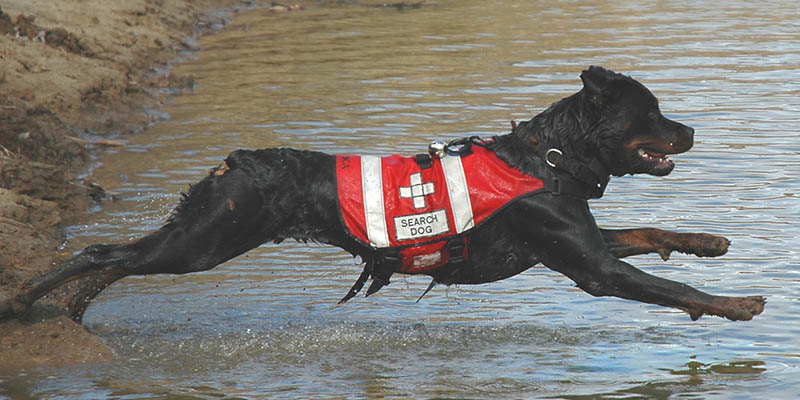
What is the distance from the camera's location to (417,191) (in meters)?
6.01

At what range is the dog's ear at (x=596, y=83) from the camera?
5.76m

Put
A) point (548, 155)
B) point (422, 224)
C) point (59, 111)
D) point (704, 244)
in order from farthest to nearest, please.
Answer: point (59, 111) → point (704, 244) → point (422, 224) → point (548, 155)

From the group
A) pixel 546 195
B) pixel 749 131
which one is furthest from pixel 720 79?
pixel 546 195

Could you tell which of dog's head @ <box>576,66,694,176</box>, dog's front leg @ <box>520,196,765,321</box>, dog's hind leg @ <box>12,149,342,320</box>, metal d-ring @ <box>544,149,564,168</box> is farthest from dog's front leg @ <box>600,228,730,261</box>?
dog's hind leg @ <box>12,149,342,320</box>

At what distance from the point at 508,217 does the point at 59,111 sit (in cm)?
748

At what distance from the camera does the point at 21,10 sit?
14.5m

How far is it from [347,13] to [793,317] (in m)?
16.6

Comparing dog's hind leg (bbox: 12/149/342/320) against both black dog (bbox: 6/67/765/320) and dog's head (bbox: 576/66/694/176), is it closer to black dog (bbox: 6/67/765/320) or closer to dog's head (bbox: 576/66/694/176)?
black dog (bbox: 6/67/765/320)

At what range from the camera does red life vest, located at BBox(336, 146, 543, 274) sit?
235 inches

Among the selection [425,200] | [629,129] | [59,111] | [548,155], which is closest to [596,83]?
[629,129]

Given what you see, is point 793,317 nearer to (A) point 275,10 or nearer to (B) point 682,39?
(B) point 682,39

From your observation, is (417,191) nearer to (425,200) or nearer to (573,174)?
(425,200)

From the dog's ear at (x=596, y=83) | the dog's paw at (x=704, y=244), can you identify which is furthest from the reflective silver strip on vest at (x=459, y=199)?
the dog's paw at (x=704, y=244)

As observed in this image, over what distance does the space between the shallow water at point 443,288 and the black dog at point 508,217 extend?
510 mm
